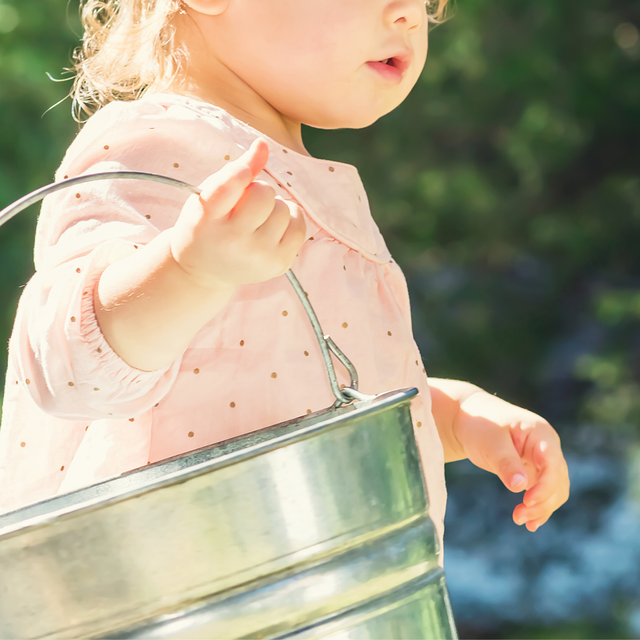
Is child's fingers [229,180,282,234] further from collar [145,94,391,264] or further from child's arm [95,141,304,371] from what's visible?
collar [145,94,391,264]

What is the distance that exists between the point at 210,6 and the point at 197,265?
26cm

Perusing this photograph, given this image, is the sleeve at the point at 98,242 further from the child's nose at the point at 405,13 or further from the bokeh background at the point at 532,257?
the bokeh background at the point at 532,257

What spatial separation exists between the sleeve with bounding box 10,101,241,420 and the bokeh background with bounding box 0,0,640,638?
1647mm

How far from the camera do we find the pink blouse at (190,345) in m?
0.46

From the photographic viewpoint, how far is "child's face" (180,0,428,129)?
0.57m

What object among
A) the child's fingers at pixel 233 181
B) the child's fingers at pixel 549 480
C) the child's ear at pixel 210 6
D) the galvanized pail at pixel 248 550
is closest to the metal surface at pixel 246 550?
the galvanized pail at pixel 248 550

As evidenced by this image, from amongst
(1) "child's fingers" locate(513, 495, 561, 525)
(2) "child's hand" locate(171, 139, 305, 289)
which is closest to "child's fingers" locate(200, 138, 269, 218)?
(2) "child's hand" locate(171, 139, 305, 289)

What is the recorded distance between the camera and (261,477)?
14.2 inches

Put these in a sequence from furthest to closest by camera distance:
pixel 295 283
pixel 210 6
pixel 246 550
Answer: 1. pixel 210 6
2. pixel 295 283
3. pixel 246 550

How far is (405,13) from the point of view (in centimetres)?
59

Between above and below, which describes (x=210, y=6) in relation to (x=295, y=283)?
above

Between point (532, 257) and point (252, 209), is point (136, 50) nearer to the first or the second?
point (252, 209)

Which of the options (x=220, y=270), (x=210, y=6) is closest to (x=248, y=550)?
(x=220, y=270)

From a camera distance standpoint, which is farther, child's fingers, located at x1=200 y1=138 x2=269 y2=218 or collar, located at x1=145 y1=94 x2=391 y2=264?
collar, located at x1=145 y1=94 x2=391 y2=264
